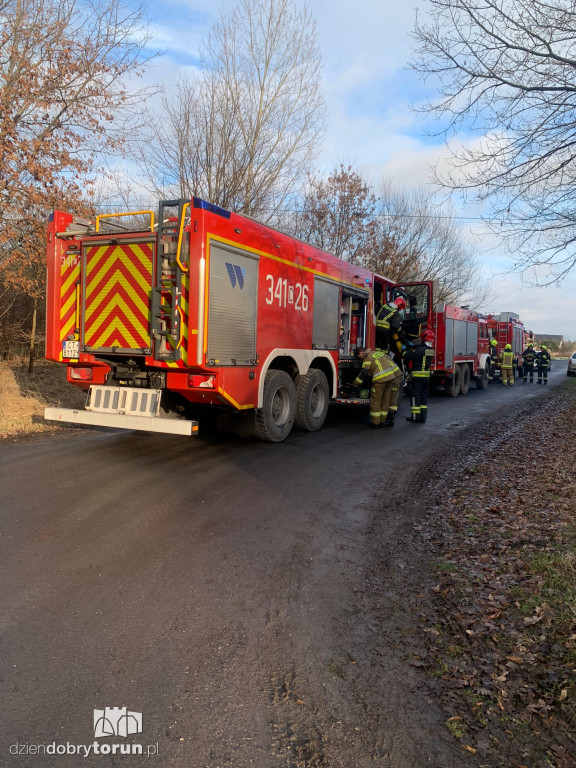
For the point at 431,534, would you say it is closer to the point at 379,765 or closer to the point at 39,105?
the point at 379,765

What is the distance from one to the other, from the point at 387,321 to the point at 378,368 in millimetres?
949

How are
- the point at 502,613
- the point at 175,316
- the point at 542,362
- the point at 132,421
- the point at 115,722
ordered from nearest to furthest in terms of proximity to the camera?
the point at 115,722 → the point at 502,613 → the point at 175,316 → the point at 132,421 → the point at 542,362

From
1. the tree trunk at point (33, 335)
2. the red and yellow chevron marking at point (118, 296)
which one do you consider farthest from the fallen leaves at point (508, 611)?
the tree trunk at point (33, 335)

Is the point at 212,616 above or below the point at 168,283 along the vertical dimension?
below

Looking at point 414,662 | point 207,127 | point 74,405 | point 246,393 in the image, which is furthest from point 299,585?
point 207,127

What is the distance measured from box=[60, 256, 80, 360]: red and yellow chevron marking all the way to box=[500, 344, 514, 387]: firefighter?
2056cm

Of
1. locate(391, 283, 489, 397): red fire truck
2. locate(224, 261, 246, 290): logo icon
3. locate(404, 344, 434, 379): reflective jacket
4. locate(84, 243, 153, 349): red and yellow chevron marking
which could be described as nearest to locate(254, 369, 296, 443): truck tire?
locate(224, 261, 246, 290): logo icon

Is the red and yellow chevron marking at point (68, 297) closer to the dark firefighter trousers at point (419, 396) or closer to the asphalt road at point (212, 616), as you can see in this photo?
the asphalt road at point (212, 616)

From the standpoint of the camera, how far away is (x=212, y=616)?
305cm

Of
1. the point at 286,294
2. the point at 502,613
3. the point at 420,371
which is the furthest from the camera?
the point at 420,371

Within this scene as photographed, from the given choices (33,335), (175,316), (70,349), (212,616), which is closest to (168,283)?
(175,316)

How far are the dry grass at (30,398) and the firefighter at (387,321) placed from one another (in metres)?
5.89

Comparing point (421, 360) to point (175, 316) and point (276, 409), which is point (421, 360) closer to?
point (276, 409)

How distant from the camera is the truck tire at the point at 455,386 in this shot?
680 inches
